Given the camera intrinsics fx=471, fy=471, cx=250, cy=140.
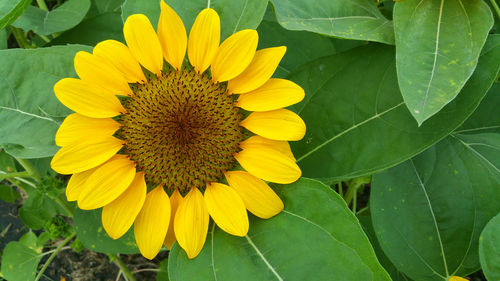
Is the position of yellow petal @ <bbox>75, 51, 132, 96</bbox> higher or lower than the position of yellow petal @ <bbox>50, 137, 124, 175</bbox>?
higher

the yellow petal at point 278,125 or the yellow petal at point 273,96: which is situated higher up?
the yellow petal at point 273,96

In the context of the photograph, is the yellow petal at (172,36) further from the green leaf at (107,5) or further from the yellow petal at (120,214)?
the green leaf at (107,5)

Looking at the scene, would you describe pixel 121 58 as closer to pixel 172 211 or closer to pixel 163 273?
pixel 172 211

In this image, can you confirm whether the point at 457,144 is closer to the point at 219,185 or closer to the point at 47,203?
the point at 219,185

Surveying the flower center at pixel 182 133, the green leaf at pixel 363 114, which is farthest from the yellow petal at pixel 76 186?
the green leaf at pixel 363 114

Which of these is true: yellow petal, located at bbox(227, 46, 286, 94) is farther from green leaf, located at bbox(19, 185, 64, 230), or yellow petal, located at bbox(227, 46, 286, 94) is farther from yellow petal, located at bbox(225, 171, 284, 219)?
green leaf, located at bbox(19, 185, 64, 230)

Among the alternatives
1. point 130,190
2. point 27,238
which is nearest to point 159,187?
point 130,190

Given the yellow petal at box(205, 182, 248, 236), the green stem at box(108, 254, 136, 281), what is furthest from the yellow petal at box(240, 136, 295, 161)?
the green stem at box(108, 254, 136, 281)
